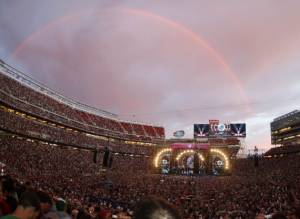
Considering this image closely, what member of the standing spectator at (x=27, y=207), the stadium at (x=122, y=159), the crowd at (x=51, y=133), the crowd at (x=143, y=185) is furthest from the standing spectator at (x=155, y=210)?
the crowd at (x=51, y=133)

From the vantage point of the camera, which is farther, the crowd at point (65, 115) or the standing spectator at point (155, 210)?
the crowd at point (65, 115)

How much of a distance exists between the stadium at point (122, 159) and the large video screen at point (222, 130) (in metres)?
0.24

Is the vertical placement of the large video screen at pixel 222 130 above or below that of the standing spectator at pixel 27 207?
above

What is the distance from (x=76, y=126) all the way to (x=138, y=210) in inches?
2350

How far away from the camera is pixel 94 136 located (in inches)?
2552

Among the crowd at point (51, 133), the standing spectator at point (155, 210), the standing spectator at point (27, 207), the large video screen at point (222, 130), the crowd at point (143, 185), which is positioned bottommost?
the crowd at point (143, 185)

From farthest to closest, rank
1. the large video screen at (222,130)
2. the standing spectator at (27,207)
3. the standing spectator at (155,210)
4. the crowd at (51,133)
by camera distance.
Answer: the large video screen at (222,130) → the crowd at (51,133) → the standing spectator at (27,207) → the standing spectator at (155,210)

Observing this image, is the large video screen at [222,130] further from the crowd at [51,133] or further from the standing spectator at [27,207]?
the standing spectator at [27,207]

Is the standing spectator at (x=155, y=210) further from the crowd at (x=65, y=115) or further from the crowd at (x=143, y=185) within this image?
the crowd at (x=65, y=115)

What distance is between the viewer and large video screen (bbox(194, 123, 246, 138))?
193ft

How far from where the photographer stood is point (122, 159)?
207 feet

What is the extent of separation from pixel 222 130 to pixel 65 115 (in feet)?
129

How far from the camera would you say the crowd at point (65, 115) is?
1682 inches

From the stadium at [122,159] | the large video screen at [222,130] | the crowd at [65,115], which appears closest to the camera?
the stadium at [122,159]
